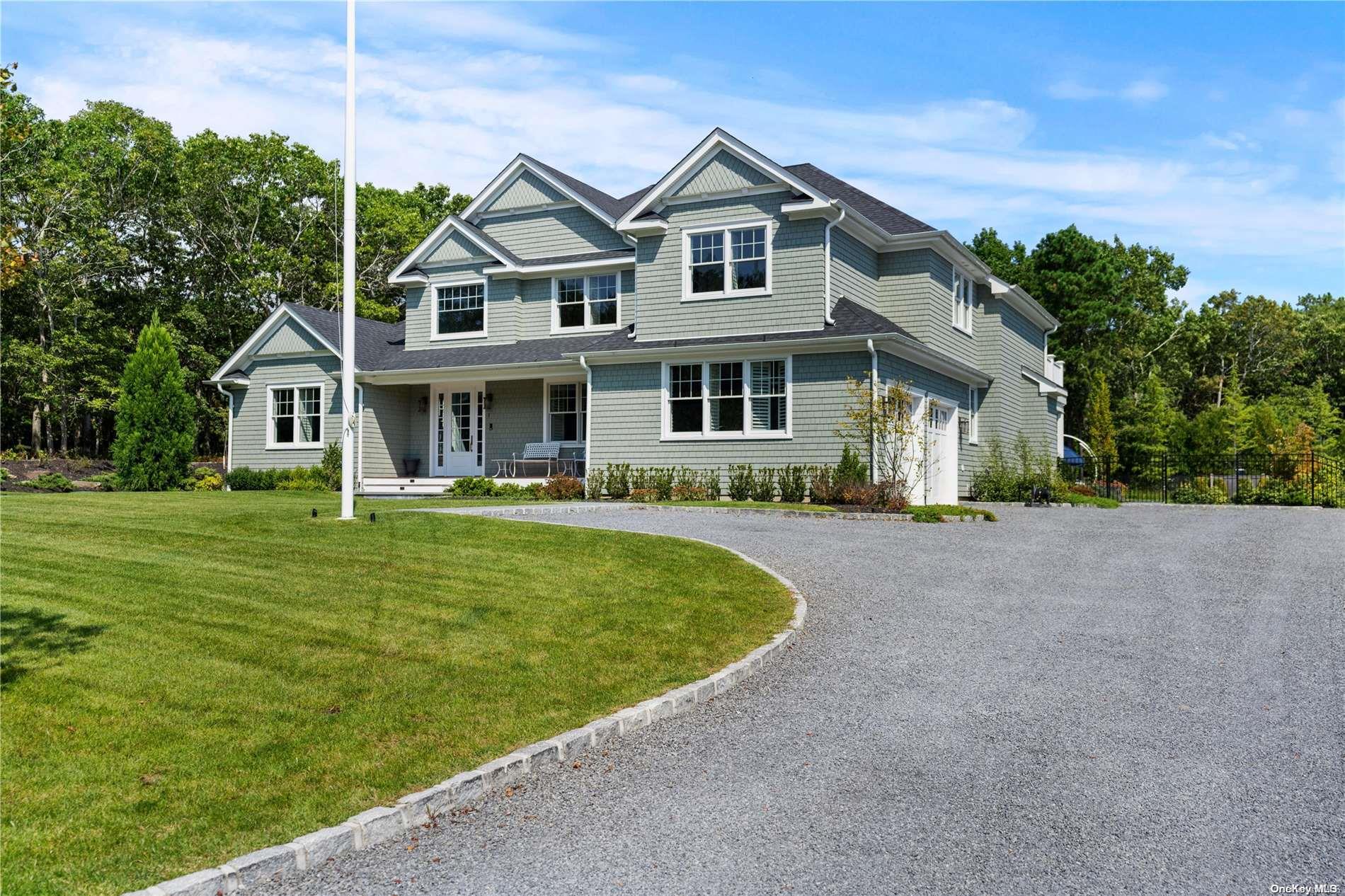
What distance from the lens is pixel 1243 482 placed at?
1049 inches

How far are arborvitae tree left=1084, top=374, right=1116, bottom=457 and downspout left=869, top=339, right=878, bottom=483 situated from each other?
78.4ft

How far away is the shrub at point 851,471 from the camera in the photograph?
19938mm

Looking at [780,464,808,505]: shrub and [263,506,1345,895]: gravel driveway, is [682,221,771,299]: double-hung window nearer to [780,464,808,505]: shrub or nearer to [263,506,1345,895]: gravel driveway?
[780,464,808,505]: shrub

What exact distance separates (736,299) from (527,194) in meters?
8.58

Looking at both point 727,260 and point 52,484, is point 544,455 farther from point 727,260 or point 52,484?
point 52,484

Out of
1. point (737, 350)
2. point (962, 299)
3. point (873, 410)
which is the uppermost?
point (962, 299)

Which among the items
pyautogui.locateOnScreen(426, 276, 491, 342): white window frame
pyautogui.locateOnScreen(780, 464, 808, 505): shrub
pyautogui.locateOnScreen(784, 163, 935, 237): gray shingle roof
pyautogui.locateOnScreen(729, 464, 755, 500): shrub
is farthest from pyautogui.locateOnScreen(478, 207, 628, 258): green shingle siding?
pyautogui.locateOnScreen(780, 464, 808, 505): shrub

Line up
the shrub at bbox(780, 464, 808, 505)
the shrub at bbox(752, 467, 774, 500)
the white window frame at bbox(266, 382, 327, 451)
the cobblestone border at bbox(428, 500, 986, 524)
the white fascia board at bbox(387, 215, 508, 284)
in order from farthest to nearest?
the white window frame at bbox(266, 382, 327, 451), the white fascia board at bbox(387, 215, 508, 284), the shrub at bbox(752, 467, 774, 500), the shrub at bbox(780, 464, 808, 505), the cobblestone border at bbox(428, 500, 986, 524)

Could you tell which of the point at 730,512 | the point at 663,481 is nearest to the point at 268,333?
the point at 663,481

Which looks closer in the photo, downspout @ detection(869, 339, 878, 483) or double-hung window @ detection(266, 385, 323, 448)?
downspout @ detection(869, 339, 878, 483)

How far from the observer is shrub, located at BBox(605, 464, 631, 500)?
22.5 metres

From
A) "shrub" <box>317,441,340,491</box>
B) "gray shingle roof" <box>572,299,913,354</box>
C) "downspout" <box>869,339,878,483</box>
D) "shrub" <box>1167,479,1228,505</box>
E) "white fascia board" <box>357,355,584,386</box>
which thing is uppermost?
"gray shingle roof" <box>572,299,913,354</box>

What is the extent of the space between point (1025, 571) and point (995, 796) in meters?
7.65

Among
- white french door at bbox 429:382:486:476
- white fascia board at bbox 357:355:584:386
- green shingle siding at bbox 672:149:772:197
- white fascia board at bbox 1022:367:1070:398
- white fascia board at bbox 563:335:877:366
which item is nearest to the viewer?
white fascia board at bbox 563:335:877:366
